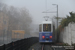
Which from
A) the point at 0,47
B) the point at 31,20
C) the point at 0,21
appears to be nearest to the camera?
the point at 0,47

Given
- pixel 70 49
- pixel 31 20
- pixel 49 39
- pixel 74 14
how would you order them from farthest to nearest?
pixel 31 20 < pixel 74 14 < pixel 49 39 < pixel 70 49

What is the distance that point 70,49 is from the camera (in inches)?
563

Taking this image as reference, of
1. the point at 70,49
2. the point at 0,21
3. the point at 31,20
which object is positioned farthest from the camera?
the point at 31,20

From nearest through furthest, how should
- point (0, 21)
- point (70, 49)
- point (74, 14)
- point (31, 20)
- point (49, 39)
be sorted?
1. point (70, 49)
2. point (0, 21)
3. point (49, 39)
4. point (74, 14)
5. point (31, 20)

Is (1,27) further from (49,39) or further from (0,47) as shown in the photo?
(0,47)

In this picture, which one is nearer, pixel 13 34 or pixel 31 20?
pixel 13 34

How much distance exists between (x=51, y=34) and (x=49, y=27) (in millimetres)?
1081

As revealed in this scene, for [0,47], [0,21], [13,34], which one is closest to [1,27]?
[0,21]

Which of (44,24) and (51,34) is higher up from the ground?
(44,24)

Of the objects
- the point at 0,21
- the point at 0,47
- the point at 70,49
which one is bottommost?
the point at 70,49

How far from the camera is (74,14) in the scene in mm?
24031

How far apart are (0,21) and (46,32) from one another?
6.63m

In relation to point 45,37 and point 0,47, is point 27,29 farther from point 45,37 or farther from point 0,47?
point 0,47

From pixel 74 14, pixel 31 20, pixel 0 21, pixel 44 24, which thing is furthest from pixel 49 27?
pixel 31 20
